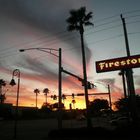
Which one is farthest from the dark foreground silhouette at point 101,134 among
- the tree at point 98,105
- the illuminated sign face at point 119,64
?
the tree at point 98,105

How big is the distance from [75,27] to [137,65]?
16993mm

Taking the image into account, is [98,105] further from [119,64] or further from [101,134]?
[101,134]

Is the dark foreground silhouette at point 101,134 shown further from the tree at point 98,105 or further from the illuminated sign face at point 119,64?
the tree at point 98,105

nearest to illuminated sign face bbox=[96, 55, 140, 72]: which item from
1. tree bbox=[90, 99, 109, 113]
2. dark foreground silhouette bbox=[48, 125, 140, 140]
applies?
dark foreground silhouette bbox=[48, 125, 140, 140]

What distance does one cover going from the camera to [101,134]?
72.8 ft

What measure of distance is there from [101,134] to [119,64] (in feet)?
24.4

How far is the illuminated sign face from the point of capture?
23672 mm

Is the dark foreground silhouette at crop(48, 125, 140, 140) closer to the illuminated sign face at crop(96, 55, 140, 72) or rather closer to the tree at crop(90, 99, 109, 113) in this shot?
the illuminated sign face at crop(96, 55, 140, 72)

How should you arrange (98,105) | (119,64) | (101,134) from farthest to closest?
(98,105)
(119,64)
(101,134)

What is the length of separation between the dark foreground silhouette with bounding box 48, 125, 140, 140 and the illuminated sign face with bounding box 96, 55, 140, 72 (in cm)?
613

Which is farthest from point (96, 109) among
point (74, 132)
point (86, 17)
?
point (74, 132)

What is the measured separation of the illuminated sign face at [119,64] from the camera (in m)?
23.7

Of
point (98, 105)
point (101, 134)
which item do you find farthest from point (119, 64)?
point (98, 105)

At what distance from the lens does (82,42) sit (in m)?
35.7
